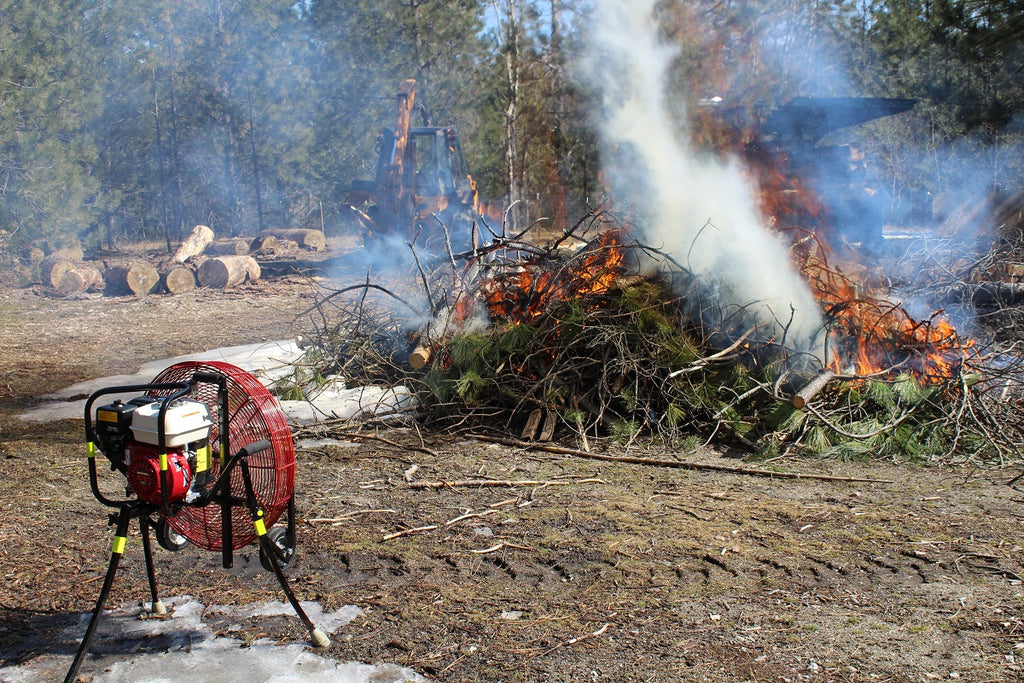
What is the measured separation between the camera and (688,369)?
588 cm

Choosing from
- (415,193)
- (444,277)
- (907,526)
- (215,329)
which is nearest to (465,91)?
(415,193)

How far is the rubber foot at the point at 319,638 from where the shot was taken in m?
3.06

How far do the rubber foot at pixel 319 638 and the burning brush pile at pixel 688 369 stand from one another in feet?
9.71

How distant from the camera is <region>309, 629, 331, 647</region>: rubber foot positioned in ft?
10.0

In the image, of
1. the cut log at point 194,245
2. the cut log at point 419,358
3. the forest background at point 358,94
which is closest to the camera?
the cut log at point 419,358

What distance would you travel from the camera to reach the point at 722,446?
5750 mm

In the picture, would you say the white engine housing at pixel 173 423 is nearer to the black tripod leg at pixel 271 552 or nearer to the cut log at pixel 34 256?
the black tripod leg at pixel 271 552

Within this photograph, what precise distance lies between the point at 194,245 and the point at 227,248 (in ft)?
2.97

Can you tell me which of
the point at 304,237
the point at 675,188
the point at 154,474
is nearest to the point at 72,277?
the point at 304,237

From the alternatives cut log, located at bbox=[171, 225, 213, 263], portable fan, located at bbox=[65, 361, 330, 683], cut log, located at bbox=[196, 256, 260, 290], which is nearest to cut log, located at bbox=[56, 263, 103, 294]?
cut log, located at bbox=[196, 256, 260, 290]

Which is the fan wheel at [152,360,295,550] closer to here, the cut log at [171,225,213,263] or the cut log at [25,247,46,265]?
the cut log at [171,225,213,263]

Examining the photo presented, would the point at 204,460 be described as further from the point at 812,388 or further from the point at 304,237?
the point at 304,237

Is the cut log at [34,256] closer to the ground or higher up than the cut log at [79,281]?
higher up

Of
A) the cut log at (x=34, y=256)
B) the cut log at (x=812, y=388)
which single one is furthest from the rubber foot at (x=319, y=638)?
the cut log at (x=34, y=256)
